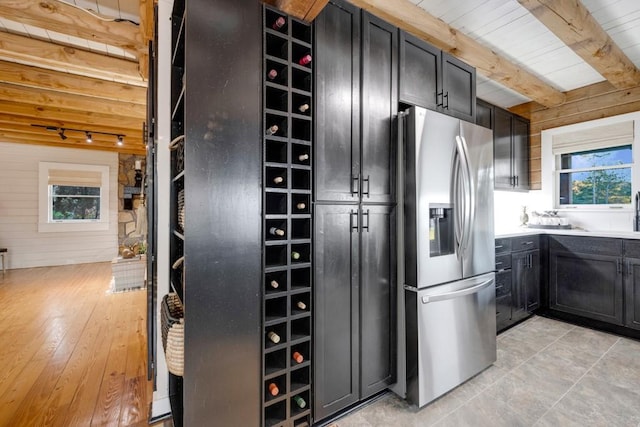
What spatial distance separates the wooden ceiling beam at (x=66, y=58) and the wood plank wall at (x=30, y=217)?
3884mm

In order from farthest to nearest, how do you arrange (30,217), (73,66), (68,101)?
1. (30,217)
2. (68,101)
3. (73,66)

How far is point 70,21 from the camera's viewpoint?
7.39ft

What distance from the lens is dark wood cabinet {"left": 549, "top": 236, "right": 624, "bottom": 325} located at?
9.68ft

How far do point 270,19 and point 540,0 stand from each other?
174cm

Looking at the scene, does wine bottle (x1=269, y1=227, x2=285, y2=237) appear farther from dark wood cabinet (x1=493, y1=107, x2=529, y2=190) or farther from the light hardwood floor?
dark wood cabinet (x1=493, y1=107, x2=529, y2=190)

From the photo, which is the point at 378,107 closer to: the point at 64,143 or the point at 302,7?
the point at 302,7

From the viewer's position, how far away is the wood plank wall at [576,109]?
3336mm

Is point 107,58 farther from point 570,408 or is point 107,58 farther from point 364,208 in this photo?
point 570,408

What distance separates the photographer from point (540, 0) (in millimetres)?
1880

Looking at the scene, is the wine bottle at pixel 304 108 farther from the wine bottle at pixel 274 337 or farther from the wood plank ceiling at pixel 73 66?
the wood plank ceiling at pixel 73 66

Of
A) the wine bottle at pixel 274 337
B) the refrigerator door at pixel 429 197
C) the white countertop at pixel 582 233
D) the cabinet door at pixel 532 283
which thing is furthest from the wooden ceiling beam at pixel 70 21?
the cabinet door at pixel 532 283

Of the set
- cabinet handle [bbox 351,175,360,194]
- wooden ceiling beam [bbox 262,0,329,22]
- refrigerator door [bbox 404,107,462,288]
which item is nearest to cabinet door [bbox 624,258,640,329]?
refrigerator door [bbox 404,107,462,288]

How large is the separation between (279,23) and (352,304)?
5.15ft

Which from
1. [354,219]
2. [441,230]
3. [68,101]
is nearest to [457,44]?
[441,230]
